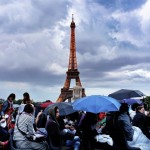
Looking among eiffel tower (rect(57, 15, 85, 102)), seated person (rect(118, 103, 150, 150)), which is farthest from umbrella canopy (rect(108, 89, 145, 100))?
eiffel tower (rect(57, 15, 85, 102))

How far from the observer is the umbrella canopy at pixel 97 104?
38.3 ft

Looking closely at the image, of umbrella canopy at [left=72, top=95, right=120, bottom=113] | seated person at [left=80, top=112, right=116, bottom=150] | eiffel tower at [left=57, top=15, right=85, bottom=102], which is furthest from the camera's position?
eiffel tower at [left=57, top=15, right=85, bottom=102]

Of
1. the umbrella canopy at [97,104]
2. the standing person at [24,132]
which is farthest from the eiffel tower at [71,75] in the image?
the standing person at [24,132]

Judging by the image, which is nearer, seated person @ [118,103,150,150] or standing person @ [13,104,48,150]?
standing person @ [13,104,48,150]

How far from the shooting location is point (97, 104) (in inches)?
465

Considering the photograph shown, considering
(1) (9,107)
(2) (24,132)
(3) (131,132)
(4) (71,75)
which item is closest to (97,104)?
(3) (131,132)

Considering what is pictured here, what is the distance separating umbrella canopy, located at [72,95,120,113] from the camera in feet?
38.3

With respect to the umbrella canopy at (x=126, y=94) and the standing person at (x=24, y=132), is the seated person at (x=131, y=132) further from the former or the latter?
the umbrella canopy at (x=126, y=94)

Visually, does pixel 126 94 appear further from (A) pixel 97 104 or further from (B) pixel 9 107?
(A) pixel 97 104

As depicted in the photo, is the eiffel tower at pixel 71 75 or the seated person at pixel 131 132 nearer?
the seated person at pixel 131 132

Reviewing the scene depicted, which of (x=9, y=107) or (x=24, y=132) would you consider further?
(x=9, y=107)

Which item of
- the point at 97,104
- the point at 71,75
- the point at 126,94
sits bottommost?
the point at 97,104

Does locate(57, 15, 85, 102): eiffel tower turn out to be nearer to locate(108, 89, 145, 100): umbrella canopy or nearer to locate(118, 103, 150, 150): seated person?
locate(108, 89, 145, 100): umbrella canopy

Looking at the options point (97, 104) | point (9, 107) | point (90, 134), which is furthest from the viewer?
point (9, 107)
